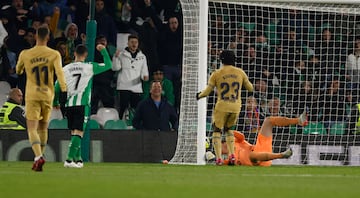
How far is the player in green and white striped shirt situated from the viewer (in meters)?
16.7

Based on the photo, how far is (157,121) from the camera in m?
21.4

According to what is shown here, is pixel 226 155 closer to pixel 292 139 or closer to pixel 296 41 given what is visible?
pixel 292 139

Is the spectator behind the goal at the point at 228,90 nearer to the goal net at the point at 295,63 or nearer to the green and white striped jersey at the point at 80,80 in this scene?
the green and white striped jersey at the point at 80,80

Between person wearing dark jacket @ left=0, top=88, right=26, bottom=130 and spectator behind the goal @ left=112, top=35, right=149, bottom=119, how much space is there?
255cm

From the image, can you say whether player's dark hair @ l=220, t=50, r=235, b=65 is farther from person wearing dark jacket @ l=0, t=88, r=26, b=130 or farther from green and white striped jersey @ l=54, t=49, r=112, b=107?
person wearing dark jacket @ l=0, t=88, r=26, b=130

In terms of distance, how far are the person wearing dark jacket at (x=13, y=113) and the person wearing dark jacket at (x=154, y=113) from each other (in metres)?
2.24

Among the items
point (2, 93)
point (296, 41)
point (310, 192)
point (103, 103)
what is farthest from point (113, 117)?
point (310, 192)

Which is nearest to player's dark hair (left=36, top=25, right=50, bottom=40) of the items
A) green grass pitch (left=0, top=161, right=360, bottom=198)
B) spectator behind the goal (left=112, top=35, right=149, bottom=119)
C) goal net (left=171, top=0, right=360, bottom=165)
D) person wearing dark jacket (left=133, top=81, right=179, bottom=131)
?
green grass pitch (left=0, top=161, right=360, bottom=198)

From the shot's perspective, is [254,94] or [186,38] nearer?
[186,38]

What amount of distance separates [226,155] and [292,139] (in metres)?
1.93

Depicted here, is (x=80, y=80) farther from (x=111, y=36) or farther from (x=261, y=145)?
(x=111, y=36)

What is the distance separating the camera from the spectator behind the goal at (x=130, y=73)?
22359 mm

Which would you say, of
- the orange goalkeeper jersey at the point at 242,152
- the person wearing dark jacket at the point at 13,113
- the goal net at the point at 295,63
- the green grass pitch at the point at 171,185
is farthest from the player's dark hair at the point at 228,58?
the green grass pitch at the point at 171,185

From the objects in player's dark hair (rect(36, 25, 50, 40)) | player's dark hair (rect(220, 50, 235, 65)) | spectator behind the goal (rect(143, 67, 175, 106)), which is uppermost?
player's dark hair (rect(36, 25, 50, 40))
